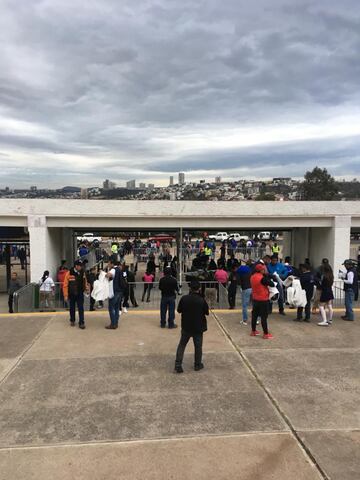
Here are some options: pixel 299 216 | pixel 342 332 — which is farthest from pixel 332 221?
pixel 342 332

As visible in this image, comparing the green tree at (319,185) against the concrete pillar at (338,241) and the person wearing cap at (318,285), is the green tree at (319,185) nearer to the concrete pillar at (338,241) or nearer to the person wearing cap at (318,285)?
the concrete pillar at (338,241)

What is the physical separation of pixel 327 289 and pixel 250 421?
4.74 metres

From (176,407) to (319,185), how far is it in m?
86.0

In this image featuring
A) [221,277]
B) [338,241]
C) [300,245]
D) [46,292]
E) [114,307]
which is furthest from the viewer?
[300,245]

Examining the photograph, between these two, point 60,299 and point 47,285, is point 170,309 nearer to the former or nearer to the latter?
point 47,285

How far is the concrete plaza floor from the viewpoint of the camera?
156 inches

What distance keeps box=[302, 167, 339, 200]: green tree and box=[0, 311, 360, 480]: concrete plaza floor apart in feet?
266

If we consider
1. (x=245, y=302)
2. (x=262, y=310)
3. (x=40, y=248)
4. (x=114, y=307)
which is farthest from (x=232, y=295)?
(x=40, y=248)

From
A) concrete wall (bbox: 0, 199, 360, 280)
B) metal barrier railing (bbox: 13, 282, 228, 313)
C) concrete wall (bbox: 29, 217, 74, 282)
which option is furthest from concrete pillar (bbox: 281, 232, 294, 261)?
concrete wall (bbox: 29, 217, 74, 282)

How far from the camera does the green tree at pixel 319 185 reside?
3327 inches

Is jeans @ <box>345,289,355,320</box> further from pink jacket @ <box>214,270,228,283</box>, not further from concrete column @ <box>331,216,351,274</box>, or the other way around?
concrete column @ <box>331,216,351,274</box>

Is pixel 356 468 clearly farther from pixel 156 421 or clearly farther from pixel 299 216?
pixel 299 216

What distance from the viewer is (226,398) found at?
5.39 meters

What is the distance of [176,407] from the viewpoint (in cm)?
515
